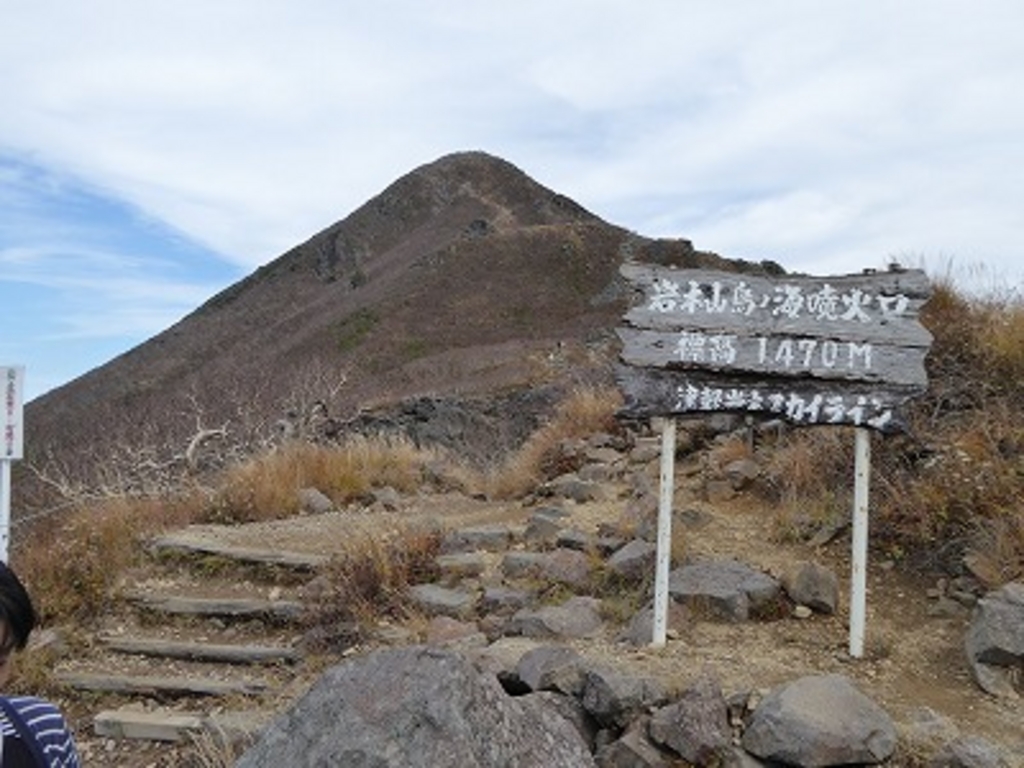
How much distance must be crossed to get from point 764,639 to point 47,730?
3.95 meters

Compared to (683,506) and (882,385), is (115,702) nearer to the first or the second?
(683,506)

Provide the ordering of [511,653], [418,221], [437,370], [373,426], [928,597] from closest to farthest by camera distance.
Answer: [511,653]
[928,597]
[373,426]
[437,370]
[418,221]

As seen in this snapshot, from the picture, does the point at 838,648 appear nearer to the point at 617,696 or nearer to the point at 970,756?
the point at 970,756

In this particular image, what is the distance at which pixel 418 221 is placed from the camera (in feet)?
265

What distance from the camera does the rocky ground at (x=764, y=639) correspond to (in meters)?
4.52

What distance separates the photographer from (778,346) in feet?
17.2

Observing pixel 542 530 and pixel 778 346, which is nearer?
pixel 778 346

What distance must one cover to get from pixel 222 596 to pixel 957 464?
479 centimetres

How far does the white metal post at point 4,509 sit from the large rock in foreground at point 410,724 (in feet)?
11.5

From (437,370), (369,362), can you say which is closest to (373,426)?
(437,370)

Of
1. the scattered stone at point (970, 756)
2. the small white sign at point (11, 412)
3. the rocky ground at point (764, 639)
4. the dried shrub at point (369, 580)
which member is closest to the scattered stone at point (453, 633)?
the rocky ground at point (764, 639)

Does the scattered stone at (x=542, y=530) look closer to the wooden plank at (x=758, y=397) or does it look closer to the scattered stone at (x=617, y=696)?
the wooden plank at (x=758, y=397)

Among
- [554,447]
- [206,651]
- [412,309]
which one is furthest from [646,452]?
[412,309]

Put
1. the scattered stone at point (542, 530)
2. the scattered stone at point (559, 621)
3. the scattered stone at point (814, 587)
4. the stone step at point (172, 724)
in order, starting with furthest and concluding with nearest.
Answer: the scattered stone at point (542, 530), the scattered stone at point (814, 587), the scattered stone at point (559, 621), the stone step at point (172, 724)
